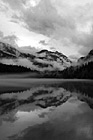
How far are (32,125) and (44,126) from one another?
4.69 feet

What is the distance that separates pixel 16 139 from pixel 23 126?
447cm

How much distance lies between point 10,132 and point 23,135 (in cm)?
164

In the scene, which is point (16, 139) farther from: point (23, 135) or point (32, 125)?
point (32, 125)

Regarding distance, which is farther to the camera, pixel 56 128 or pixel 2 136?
pixel 56 128

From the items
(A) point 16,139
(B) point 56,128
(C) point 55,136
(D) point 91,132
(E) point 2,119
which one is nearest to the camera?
(A) point 16,139

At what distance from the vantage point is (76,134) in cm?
1744

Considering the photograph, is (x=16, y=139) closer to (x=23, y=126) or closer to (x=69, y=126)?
(x=23, y=126)

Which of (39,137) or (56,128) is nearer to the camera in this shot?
(39,137)

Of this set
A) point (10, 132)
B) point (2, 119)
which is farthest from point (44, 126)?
point (2, 119)

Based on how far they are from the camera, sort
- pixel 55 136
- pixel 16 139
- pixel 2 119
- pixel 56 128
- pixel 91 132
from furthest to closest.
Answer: pixel 2 119 < pixel 56 128 < pixel 91 132 < pixel 55 136 < pixel 16 139

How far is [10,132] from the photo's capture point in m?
17.5

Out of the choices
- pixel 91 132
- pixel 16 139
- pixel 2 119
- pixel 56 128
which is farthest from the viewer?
pixel 2 119

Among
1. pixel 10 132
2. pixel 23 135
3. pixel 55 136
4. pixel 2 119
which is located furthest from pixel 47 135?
pixel 2 119

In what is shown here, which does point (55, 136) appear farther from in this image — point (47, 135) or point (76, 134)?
point (76, 134)
